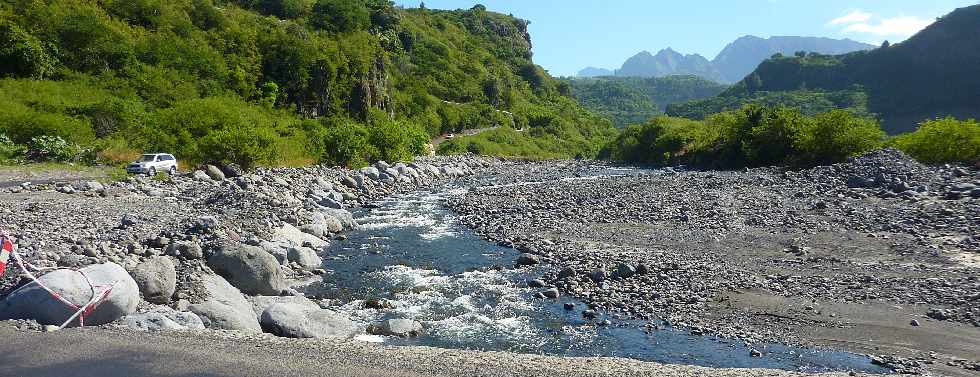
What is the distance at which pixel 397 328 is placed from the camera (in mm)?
12688

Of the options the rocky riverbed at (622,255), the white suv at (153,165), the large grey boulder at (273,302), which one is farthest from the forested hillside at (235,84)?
the large grey boulder at (273,302)

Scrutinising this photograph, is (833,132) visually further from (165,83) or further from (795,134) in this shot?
(165,83)

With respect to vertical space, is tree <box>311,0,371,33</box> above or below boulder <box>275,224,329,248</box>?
above

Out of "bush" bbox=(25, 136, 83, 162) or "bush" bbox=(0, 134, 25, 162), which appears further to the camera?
"bush" bbox=(25, 136, 83, 162)

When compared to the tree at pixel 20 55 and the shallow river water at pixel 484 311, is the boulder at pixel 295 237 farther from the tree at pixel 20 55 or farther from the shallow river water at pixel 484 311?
the tree at pixel 20 55

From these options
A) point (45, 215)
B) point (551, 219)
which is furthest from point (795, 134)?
point (45, 215)

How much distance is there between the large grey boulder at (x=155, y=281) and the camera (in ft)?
38.8

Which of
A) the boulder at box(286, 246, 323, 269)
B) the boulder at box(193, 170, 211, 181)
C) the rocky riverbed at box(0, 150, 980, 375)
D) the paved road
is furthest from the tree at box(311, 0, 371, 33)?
the paved road

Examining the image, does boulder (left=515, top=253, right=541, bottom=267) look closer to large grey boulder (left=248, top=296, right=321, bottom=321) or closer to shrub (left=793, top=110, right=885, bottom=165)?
large grey boulder (left=248, top=296, right=321, bottom=321)

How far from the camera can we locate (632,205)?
95.9ft

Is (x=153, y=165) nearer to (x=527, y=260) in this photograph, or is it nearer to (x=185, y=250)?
(x=185, y=250)

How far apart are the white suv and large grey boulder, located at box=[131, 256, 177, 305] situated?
2177 cm

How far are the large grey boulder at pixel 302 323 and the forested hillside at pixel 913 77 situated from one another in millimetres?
144851

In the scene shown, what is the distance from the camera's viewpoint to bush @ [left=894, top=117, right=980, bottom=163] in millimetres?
39803
